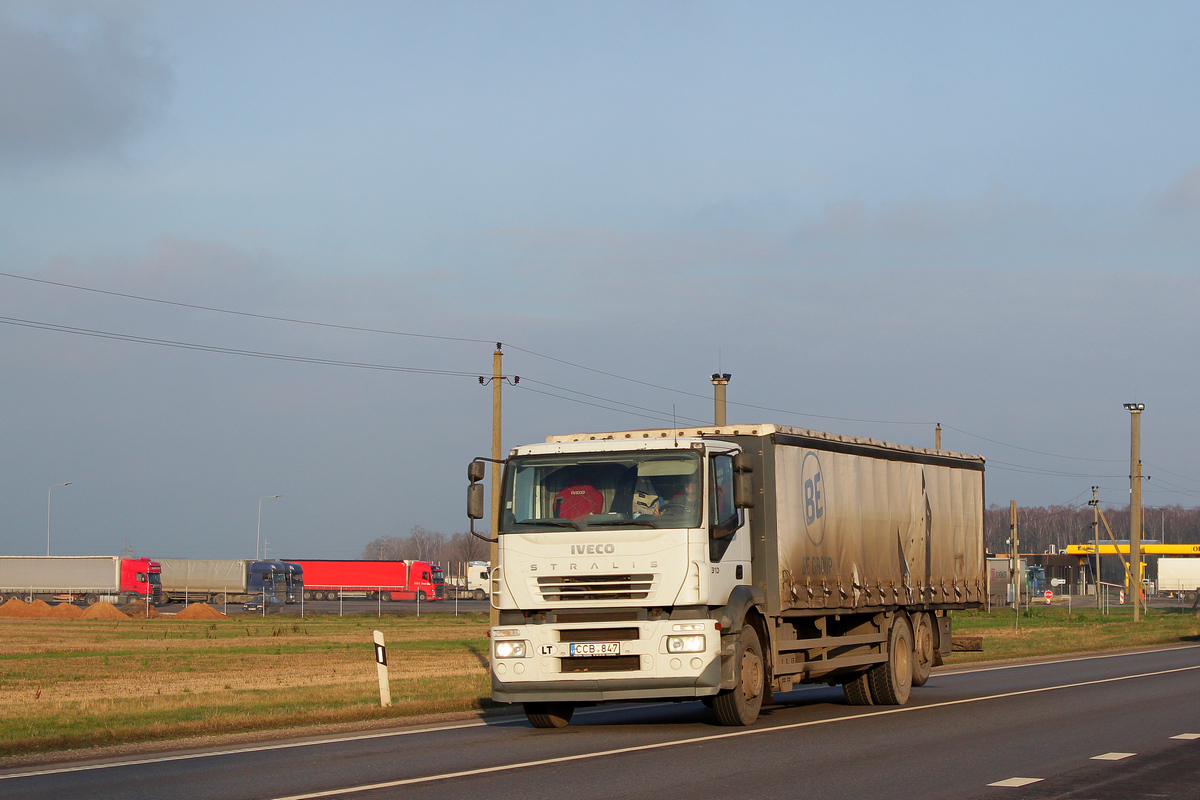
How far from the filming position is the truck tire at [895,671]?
18.0 m

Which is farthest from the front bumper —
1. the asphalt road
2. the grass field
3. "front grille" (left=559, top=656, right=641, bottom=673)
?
the grass field

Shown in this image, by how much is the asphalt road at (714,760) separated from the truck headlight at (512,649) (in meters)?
0.90

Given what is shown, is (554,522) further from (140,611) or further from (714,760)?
(140,611)

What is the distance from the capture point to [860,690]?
1812cm

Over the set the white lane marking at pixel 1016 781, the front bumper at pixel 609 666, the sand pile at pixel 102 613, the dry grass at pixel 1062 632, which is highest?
the front bumper at pixel 609 666

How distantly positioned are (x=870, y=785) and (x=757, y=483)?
5.64 meters

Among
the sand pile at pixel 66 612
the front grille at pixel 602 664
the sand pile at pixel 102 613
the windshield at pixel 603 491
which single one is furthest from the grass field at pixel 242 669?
the sand pile at pixel 66 612

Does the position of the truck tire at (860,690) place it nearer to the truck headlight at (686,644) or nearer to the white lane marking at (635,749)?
the white lane marking at (635,749)

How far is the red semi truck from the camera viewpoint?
10044 centimetres

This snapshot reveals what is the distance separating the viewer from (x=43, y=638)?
140 ft

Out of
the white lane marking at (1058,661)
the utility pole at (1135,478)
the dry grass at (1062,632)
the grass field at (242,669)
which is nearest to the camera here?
the grass field at (242,669)

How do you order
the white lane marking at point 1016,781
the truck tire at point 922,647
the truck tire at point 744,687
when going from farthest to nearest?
1. the truck tire at point 922,647
2. the truck tire at point 744,687
3. the white lane marking at point 1016,781

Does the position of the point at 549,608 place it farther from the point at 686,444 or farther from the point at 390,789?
the point at 390,789

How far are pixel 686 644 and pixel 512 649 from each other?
6.25ft
